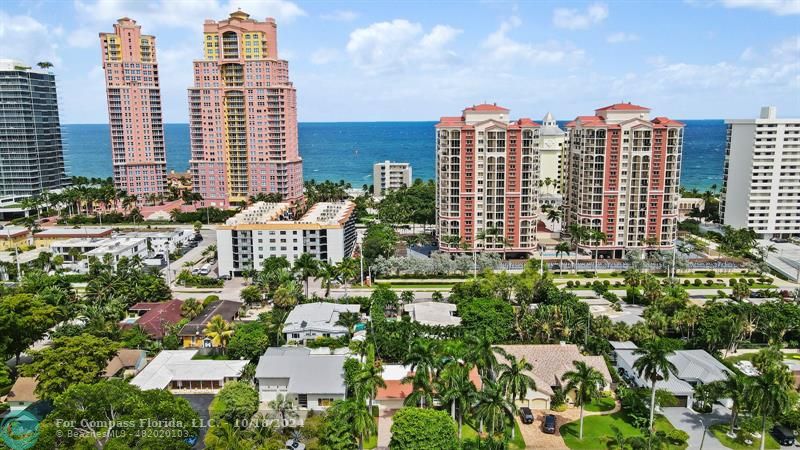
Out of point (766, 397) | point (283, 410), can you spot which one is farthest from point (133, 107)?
point (766, 397)

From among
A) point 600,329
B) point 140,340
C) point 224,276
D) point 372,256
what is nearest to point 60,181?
point 224,276

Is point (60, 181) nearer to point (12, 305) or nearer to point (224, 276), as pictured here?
point (224, 276)

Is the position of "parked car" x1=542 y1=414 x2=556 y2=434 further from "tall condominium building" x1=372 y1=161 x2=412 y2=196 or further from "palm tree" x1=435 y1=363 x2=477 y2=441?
"tall condominium building" x1=372 y1=161 x2=412 y2=196

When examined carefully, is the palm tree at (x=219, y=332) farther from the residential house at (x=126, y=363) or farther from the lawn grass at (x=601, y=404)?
the lawn grass at (x=601, y=404)

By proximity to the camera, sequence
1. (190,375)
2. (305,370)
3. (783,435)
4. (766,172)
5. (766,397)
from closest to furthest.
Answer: (766,397) < (783,435) < (305,370) < (190,375) < (766,172)

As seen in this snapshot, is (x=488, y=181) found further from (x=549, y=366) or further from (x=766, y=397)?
(x=766, y=397)

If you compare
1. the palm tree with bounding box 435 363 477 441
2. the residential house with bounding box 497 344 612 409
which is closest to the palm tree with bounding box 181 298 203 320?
the residential house with bounding box 497 344 612 409
